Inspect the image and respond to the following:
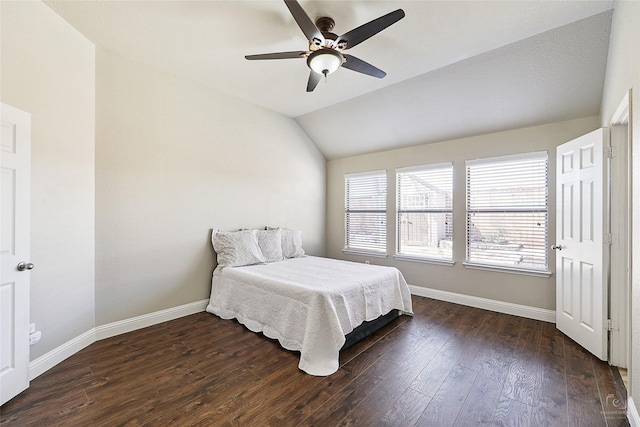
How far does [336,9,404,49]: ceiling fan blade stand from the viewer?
183 cm

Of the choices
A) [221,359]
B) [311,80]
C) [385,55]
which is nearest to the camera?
[221,359]

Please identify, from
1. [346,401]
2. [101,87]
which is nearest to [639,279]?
[346,401]

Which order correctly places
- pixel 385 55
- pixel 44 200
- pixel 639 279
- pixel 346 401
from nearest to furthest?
pixel 639 279
pixel 346 401
pixel 44 200
pixel 385 55

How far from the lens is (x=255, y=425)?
1.70 meters

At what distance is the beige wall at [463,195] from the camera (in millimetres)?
3375

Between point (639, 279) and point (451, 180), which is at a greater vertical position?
point (451, 180)

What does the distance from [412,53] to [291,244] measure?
307cm

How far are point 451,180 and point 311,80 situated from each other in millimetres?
2669

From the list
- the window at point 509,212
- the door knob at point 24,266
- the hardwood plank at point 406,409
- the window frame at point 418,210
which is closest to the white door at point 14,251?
the door knob at point 24,266

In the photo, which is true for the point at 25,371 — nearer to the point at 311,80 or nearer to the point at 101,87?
the point at 101,87

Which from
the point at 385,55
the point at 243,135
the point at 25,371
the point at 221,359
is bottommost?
the point at 221,359

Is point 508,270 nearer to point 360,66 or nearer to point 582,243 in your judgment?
point 582,243

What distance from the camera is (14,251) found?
1897 mm

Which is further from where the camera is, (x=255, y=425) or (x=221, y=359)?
(x=221, y=359)
